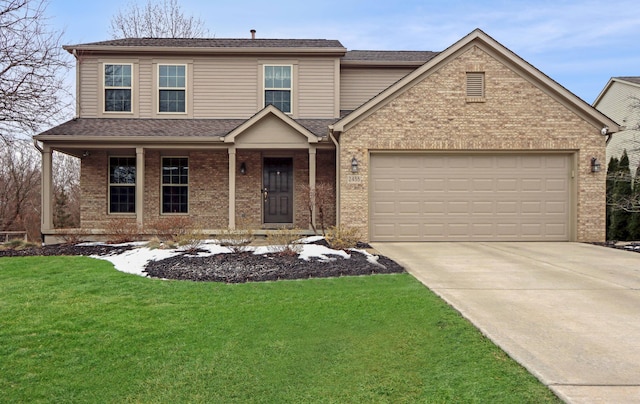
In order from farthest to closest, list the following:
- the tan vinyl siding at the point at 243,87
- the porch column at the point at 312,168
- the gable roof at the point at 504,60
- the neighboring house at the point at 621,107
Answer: the neighboring house at the point at 621,107 < the tan vinyl siding at the point at 243,87 < the porch column at the point at 312,168 < the gable roof at the point at 504,60

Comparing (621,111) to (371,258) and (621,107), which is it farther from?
(371,258)

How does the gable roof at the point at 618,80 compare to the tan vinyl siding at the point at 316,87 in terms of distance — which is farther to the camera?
the gable roof at the point at 618,80

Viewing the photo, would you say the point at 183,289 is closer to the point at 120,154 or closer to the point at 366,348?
the point at 366,348

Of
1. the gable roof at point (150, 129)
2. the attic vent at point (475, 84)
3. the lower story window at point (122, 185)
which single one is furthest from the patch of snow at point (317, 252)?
the lower story window at point (122, 185)

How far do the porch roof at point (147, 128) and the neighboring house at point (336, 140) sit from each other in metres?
0.08

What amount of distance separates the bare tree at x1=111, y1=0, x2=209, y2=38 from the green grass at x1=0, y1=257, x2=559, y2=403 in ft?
72.4

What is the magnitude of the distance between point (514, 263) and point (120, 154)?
40.5ft

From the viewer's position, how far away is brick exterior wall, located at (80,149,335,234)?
45.8 ft

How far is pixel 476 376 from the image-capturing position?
322 centimetres

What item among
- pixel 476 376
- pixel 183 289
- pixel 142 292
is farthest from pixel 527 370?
pixel 142 292

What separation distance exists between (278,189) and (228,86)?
155 inches

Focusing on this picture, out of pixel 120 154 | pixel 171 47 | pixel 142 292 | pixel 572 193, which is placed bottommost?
pixel 142 292

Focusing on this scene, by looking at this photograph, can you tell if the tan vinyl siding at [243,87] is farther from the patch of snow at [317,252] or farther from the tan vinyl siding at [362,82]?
the patch of snow at [317,252]

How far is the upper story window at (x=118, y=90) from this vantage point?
1422cm
